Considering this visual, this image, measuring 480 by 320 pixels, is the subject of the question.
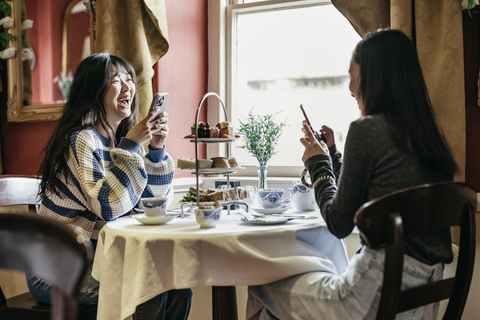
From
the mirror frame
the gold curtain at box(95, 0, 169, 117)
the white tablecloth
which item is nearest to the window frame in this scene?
the gold curtain at box(95, 0, 169, 117)

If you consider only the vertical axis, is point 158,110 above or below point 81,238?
above

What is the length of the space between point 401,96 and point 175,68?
183 centimetres

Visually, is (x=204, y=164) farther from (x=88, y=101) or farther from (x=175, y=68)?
(x=175, y=68)

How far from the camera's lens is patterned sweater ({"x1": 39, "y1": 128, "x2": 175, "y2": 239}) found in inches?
72.2

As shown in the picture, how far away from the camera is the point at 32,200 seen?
2346 mm

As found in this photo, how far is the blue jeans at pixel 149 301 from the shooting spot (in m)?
1.67

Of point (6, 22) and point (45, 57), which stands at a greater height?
point (6, 22)

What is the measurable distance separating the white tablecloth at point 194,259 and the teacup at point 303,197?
0.41 metres

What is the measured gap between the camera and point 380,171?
1351mm

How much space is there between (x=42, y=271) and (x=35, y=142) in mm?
3023

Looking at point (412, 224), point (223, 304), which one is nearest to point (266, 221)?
point (223, 304)

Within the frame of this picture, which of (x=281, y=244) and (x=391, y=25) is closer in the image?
(x=281, y=244)

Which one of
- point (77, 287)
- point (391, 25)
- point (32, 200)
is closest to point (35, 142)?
point (32, 200)

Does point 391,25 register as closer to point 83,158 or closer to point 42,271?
point 83,158
